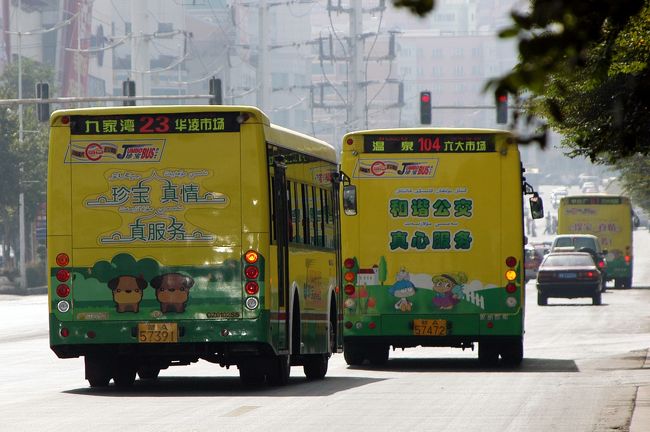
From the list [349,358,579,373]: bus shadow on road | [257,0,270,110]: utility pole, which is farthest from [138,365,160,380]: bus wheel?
[257,0,270,110]: utility pole

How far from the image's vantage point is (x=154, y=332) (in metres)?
15.9

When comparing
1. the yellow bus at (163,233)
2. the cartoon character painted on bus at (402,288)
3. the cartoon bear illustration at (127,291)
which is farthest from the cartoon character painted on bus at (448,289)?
the cartoon bear illustration at (127,291)

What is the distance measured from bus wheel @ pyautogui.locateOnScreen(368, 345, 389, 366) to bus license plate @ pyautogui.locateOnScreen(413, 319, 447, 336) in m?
1.07

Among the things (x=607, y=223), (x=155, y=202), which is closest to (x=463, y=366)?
(x=155, y=202)

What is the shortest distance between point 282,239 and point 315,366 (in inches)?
112

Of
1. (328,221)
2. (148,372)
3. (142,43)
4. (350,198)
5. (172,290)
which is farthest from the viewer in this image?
(142,43)

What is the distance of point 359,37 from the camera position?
161750 mm

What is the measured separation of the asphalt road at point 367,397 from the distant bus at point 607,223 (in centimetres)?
3325

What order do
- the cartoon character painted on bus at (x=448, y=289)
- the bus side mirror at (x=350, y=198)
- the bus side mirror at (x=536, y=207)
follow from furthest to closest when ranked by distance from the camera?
the bus side mirror at (x=536, y=207)
the cartoon character painted on bus at (x=448, y=289)
the bus side mirror at (x=350, y=198)

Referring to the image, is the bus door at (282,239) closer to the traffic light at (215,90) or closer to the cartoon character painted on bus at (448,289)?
the cartoon character painted on bus at (448,289)

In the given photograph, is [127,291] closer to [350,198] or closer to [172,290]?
[172,290]

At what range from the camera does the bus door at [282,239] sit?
636 inches

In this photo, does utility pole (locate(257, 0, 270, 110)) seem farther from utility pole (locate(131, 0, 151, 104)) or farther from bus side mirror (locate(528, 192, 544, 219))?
bus side mirror (locate(528, 192, 544, 219))

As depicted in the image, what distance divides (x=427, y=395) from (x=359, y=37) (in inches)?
5785
